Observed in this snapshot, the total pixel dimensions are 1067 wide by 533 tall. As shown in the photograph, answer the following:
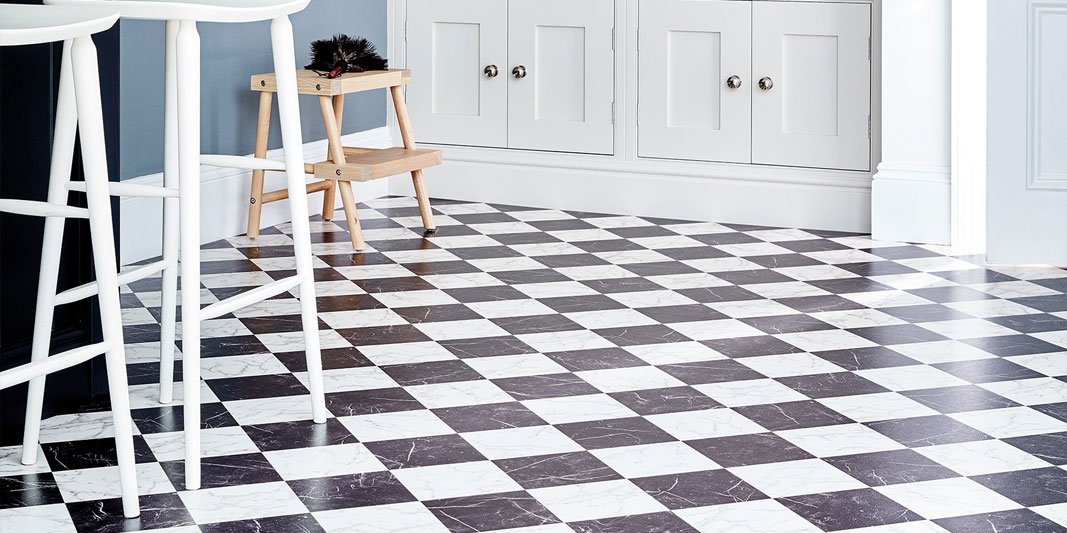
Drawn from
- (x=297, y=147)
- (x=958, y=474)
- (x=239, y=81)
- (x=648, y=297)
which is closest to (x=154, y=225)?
(x=239, y=81)

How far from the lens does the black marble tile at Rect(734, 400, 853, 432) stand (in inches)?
102

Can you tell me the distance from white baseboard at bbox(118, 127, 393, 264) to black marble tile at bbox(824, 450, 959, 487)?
2.16 metres

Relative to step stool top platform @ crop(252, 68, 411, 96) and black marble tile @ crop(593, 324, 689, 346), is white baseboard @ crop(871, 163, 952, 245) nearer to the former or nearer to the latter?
black marble tile @ crop(593, 324, 689, 346)

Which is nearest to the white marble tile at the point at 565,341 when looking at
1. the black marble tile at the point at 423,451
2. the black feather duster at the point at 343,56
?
the black marble tile at the point at 423,451

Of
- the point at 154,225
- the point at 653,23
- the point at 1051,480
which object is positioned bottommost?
the point at 1051,480

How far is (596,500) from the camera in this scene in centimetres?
220

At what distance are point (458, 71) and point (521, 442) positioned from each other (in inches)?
114

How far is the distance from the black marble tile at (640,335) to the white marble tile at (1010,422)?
2.63 ft

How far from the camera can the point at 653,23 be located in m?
4.81

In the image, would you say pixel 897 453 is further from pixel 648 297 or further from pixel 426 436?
pixel 648 297

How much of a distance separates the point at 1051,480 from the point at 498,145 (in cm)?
316

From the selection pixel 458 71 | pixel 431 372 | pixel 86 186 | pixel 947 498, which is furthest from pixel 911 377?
pixel 458 71

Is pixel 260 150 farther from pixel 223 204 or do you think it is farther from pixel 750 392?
pixel 750 392

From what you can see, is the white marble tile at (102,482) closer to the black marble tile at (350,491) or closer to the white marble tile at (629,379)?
the black marble tile at (350,491)
